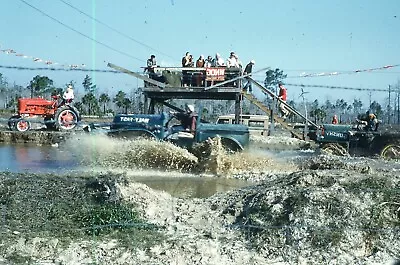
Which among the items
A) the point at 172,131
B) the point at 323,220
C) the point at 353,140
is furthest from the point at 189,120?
the point at 323,220

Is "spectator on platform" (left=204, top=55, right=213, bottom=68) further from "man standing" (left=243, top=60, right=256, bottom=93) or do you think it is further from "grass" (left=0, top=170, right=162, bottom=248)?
"grass" (left=0, top=170, right=162, bottom=248)

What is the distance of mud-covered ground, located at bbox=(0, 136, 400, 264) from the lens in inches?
258

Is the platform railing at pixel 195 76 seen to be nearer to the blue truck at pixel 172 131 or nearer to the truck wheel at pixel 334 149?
the truck wheel at pixel 334 149

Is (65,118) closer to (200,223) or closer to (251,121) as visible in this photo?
(251,121)

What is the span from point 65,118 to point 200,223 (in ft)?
46.2

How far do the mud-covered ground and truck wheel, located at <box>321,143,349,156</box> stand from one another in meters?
9.83

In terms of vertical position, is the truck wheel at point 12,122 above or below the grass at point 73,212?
above

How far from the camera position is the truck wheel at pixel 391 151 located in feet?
60.7

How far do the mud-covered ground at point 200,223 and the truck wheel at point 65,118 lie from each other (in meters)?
11.1

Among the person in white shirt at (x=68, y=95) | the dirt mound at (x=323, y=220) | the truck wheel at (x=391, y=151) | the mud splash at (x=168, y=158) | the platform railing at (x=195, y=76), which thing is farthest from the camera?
the person in white shirt at (x=68, y=95)

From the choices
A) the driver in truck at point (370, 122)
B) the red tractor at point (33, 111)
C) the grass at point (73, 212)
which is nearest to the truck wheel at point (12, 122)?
the red tractor at point (33, 111)

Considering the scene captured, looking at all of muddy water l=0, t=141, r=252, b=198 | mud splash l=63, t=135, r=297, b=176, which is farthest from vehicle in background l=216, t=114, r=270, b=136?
mud splash l=63, t=135, r=297, b=176

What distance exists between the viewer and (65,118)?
67.8 feet

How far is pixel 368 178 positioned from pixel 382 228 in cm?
174
